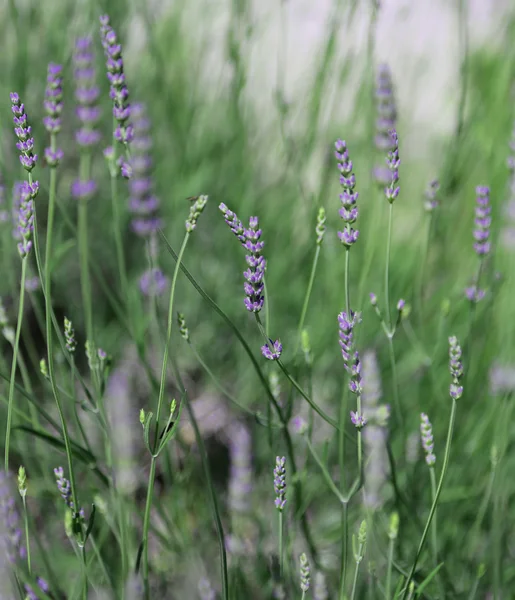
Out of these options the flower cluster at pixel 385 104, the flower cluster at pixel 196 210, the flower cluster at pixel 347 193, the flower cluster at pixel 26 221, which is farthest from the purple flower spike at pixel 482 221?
the flower cluster at pixel 26 221

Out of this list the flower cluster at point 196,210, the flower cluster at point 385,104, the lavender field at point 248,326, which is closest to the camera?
the flower cluster at point 196,210

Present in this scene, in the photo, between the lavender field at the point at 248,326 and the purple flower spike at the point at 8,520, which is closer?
the purple flower spike at the point at 8,520

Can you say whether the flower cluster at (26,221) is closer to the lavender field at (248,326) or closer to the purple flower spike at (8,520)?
the lavender field at (248,326)

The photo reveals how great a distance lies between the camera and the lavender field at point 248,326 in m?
0.83

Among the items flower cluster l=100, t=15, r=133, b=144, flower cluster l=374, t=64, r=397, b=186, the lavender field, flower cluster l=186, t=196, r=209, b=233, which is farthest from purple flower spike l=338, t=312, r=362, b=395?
flower cluster l=374, t=64, r=397, b=186

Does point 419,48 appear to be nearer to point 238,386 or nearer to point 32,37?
point 32,37

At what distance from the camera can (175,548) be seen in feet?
3.13

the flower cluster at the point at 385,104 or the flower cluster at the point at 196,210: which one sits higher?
the flower cluster at the point at 385,104

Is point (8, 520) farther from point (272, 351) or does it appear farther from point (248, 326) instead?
point (248, 326)

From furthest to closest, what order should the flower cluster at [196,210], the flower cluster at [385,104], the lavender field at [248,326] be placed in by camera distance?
1. the flower cluster at [385,104]
2. the lavender field at [248,326]
3. the flower cluster at [196,210]

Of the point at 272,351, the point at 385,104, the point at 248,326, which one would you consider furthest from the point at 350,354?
the point at 248,326

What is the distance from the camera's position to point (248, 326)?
1.47 meters

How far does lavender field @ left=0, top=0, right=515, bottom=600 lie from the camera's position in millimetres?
825

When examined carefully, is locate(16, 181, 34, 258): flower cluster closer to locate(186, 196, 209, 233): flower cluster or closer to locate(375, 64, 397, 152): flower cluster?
locate(186, 196, 209, 233): flower cluster
